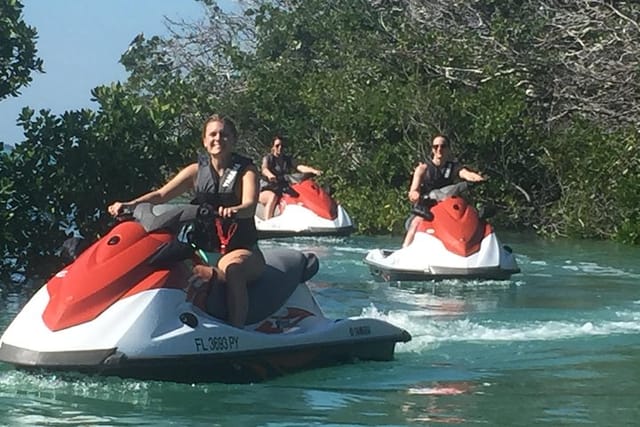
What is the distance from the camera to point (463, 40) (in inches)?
882

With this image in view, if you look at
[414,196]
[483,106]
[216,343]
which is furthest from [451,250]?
[483,106]

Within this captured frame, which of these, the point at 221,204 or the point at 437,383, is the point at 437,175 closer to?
the point at 221,204

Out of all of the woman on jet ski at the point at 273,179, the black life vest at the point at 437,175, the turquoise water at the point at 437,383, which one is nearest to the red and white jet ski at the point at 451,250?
the black life vest at the point at 437,175

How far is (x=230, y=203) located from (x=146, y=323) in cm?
109

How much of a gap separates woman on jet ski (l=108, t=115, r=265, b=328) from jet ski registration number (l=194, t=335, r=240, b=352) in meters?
0.21

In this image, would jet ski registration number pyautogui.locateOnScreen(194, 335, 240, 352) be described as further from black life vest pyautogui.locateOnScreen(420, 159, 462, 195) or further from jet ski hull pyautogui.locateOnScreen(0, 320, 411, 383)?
black life vest pyautogui.locateOnScreen(420, 159, 462, 195)

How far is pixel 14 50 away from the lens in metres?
12.2

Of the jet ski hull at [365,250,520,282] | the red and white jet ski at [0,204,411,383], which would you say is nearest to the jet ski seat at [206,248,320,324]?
the red and white jet ski at [0,204,411,383]

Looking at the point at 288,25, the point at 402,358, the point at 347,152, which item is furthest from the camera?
the point at 288,25

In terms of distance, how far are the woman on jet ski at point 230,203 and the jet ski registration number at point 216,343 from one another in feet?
0.70

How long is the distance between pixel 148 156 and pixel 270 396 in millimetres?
5695

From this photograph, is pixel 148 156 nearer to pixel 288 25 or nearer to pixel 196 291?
pixel 196 291

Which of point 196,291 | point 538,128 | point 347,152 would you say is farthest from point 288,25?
point 196,291

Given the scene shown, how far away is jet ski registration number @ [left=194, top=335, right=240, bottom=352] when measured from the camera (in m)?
6.99
